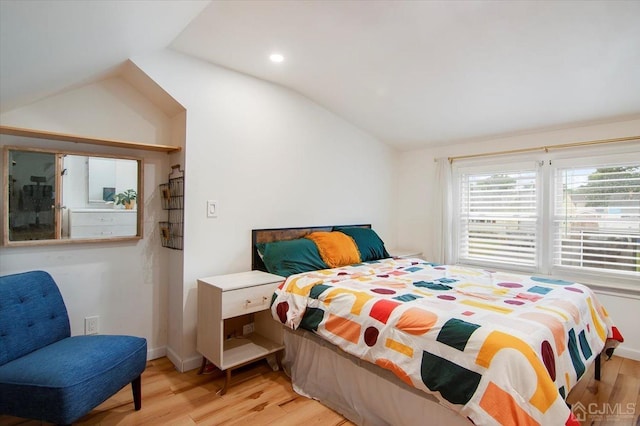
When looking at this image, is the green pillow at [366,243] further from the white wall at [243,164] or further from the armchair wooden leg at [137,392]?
the armchair wooden leg at [137,392]

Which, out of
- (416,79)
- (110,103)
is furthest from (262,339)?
(416,79)

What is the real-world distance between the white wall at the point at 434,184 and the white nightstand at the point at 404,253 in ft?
0.31

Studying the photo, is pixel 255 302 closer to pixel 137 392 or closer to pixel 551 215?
pixel 137 392

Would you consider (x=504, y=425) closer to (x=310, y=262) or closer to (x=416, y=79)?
(x=310, y=262)

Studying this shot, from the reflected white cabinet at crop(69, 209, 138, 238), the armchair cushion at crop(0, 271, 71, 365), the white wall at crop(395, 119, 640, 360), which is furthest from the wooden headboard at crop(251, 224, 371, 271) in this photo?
the white wall at crop(395, 119, 640, 360)

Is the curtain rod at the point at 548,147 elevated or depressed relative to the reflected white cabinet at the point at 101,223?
elevated

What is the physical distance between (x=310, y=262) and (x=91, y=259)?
64.2 inches

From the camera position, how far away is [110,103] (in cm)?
245

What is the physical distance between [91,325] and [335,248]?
77.4 inches

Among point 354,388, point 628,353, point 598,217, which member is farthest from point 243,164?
point 628,353

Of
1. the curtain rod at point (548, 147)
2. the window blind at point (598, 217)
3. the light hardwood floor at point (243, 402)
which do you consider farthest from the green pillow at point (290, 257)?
the window blind at point (598, 217)

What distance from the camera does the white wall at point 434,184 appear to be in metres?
2.78

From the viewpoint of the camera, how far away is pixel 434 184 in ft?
13.2

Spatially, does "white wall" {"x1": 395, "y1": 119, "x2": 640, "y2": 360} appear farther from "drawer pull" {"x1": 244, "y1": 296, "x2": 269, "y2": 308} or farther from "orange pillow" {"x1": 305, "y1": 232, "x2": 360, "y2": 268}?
"drawer pull" {"x1": 244, "y1": 296, "x2": 269, "y2": 308}
